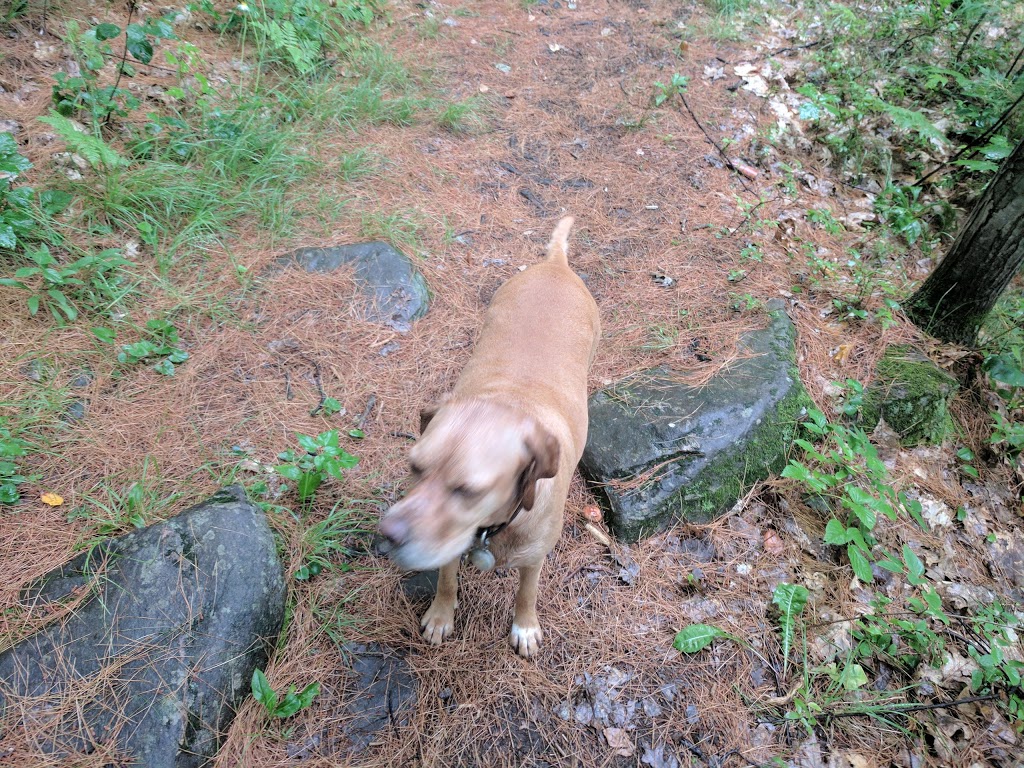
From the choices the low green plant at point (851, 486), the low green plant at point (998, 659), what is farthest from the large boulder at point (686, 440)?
the low green plant at point (998, 659)

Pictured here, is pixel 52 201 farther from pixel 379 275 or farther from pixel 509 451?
pixel 509 451

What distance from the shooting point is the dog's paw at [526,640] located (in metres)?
2.64

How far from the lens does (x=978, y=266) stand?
12.3ft

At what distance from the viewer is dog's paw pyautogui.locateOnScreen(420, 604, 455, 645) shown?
2598 mm

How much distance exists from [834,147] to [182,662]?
6.84m

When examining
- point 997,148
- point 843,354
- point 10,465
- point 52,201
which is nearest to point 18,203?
point 52,201

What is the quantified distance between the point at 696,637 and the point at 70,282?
13.2 ft

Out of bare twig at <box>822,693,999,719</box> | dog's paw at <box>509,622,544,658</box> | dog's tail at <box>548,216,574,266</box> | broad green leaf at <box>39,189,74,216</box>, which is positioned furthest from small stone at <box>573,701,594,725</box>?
broad green leaf at <box>39,189,74,216</box>

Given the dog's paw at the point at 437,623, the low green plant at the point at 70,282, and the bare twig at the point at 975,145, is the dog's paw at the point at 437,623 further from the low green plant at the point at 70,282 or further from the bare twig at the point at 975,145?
the bare twig at the point at 975,145

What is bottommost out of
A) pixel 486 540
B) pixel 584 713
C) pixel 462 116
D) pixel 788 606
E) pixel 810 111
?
pixel 584 713

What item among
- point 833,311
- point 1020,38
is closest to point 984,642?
point 833,311

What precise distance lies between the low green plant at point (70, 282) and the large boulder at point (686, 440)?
3050 mm

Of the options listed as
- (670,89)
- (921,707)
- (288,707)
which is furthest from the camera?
(670,89)

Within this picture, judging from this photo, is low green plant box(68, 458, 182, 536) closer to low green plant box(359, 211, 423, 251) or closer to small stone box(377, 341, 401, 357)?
small stone box(377, 341, 401, 357)
